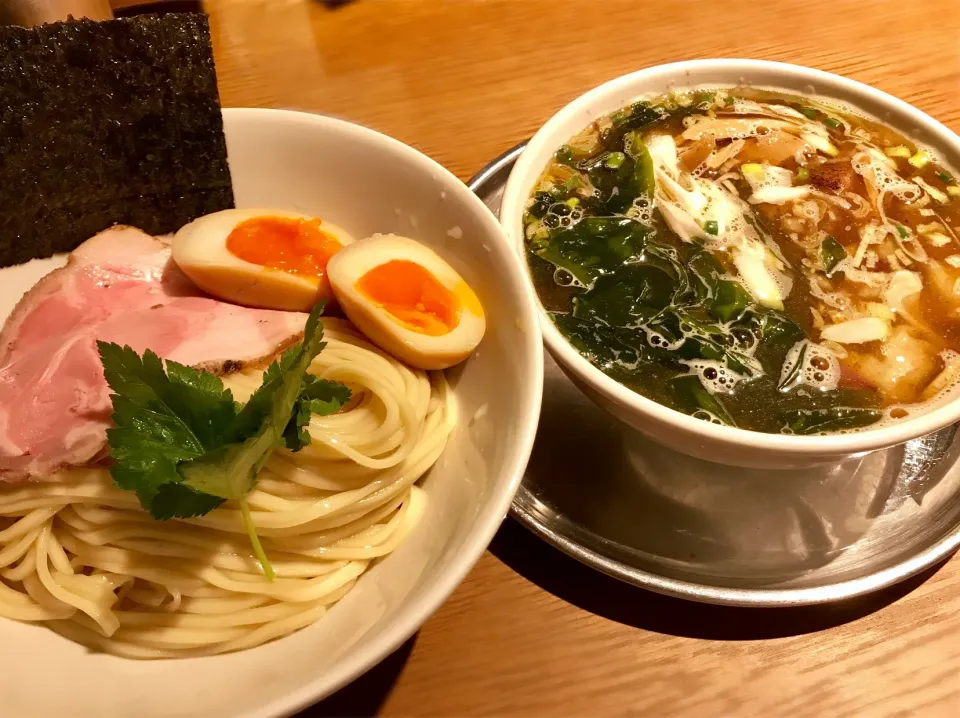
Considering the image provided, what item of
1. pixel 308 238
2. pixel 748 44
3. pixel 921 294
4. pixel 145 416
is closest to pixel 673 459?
pixel 921 294

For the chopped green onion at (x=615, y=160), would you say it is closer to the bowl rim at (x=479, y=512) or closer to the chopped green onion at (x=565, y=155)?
the chopped green onion at (x=565, y=155)

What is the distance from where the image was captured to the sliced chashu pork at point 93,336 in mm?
954

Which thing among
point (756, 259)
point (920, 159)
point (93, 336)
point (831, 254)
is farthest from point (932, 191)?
point (93, 336)

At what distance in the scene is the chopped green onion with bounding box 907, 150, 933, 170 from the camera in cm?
134

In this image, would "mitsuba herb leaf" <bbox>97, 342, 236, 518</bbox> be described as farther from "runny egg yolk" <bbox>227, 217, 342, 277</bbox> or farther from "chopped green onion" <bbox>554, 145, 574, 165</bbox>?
"chopped green onion" <bbox>554, 145, 574, 165</bbox>

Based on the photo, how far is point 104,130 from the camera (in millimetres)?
1202

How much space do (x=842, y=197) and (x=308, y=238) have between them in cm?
99

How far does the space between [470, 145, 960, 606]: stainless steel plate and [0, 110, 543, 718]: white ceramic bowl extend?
218mm

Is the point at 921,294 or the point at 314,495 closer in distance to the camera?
the point at 314,495

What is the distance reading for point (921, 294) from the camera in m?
1.19

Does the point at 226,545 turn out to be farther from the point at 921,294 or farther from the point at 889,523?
the point at 921,294

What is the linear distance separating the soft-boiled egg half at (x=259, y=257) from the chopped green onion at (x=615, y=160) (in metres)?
0.55

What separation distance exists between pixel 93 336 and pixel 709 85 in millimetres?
1257

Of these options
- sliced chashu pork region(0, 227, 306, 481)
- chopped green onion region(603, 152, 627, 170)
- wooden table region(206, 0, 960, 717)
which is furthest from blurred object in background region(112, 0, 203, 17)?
chopped green onion region(603, 152, 627, 170)
